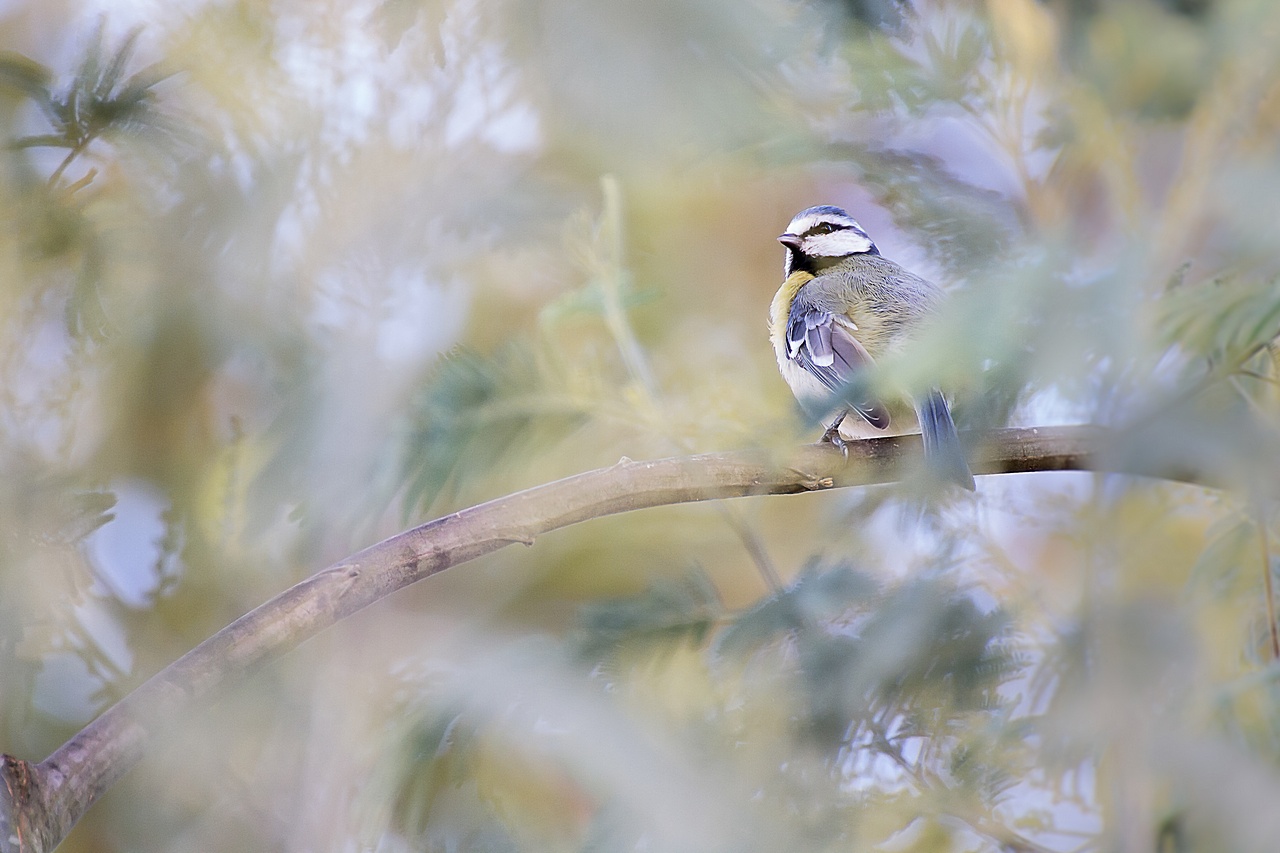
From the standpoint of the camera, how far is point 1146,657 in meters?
0.63

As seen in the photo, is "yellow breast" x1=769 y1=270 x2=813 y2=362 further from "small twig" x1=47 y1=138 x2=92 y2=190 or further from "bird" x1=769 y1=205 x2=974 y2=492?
"small twig" x1=47 y1=138 x2=92 y2=190

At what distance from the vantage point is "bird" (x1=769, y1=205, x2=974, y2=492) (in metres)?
0.91

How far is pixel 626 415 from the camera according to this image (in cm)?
77

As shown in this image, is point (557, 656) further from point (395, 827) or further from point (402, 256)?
point (402, 256)

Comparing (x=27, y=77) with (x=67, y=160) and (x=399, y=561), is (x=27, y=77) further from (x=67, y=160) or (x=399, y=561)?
(x=399, y=561)

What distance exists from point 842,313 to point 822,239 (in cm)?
19

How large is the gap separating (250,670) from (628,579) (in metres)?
0.72

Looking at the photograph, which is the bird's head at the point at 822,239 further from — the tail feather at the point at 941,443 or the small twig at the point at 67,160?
the small twig at the point at 67,160

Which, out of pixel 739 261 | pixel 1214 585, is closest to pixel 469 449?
pixel 1214 585

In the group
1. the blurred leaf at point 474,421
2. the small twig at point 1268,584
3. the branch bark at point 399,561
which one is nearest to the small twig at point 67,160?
the blurred leaf at point 474,421

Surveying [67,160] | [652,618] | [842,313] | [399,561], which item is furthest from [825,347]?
[67,160]

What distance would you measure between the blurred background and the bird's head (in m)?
0.10

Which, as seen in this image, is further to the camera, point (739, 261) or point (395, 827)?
point (739, 261)

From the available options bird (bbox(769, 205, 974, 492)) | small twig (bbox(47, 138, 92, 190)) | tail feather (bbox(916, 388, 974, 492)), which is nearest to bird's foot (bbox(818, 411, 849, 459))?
bird (bbox(769, 205, 974, 492))
